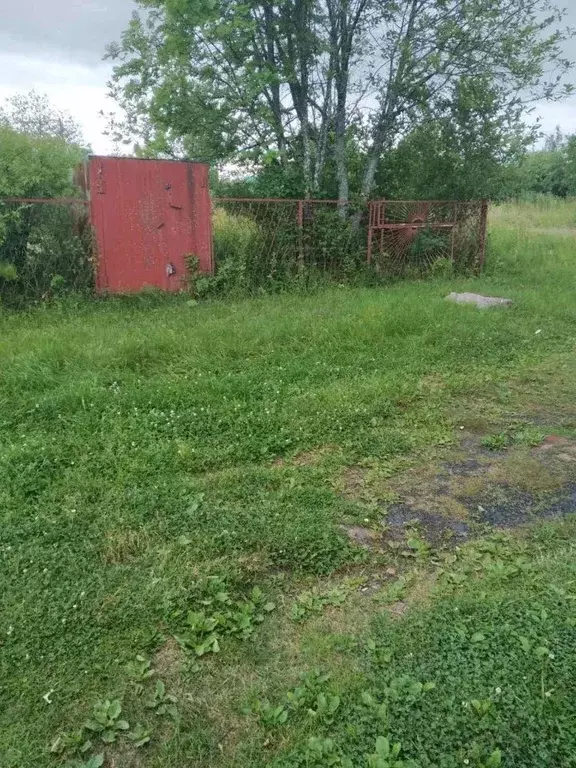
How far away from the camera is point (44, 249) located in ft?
24.9

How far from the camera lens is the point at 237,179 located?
10.5 meters

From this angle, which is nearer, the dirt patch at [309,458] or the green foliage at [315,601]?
the green foliage at [315,601]

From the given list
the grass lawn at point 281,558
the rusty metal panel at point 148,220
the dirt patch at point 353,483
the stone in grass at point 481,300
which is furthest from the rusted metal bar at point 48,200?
the dirt patch at point 353,483

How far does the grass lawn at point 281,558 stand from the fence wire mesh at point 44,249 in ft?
7.23

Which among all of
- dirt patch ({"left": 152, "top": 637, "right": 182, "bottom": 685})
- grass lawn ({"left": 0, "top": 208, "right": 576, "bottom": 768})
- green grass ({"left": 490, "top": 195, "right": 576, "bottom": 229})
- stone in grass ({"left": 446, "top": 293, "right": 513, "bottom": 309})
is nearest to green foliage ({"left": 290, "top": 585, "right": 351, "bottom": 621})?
grass lawn ({"left": 0, "top": 208, "right": 576, "bottom": 768})

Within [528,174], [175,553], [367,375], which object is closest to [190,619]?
[175,553]

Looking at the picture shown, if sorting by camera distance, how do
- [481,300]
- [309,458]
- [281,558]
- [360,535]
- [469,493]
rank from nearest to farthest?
[281,558], [360,535], [469,493], [309,458], [481,300]

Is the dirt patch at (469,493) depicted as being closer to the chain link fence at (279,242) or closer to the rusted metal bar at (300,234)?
the chain link fence at (279,242)

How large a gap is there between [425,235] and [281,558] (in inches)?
335

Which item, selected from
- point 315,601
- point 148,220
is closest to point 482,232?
point 148,220

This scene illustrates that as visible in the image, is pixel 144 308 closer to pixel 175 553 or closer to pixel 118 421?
pixel 118 421

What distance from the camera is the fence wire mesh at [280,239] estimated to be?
8766 mm

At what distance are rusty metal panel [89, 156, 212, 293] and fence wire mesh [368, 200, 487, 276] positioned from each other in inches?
115

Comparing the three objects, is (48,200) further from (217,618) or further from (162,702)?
(162,702)
